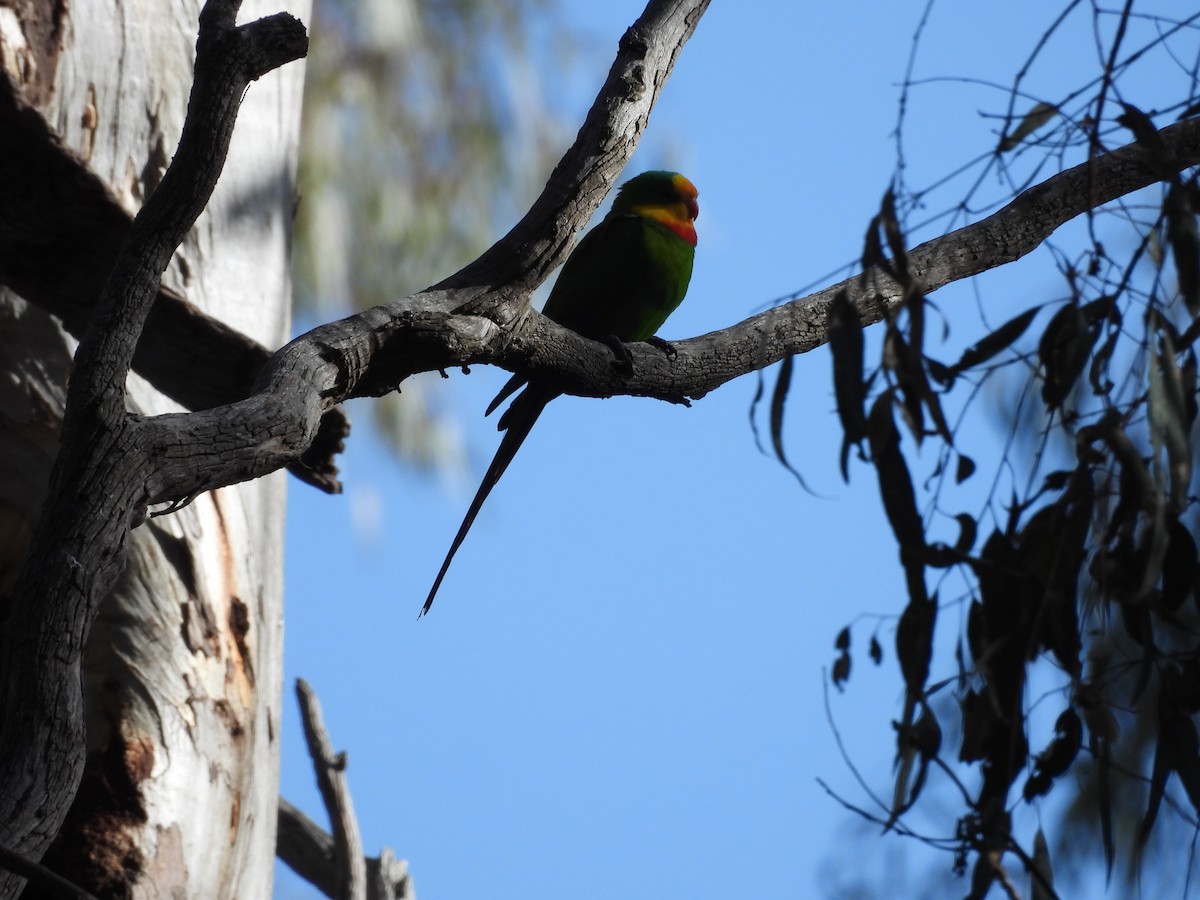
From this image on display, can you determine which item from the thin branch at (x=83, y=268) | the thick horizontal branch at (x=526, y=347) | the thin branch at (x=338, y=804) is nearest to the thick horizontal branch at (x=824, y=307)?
the thick horizontal branch at (x=526, y=347)

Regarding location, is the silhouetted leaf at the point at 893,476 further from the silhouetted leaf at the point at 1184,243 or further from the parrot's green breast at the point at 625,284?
the parrot's green breast at the point at 625,284

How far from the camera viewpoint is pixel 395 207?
479cm

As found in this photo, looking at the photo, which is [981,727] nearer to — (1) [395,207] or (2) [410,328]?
(2) [410,328]

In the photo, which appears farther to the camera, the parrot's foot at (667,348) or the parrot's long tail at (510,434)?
the parrot's long tail at (510,434)

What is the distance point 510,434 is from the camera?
2609 mm

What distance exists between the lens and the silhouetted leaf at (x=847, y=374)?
53.9 inches

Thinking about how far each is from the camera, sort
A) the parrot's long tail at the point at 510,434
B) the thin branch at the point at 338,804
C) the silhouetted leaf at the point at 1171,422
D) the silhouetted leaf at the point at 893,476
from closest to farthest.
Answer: the silhouetted leaf at the point at 1171,422
the silhouetted leaf at the point at 893,476
the parrot's long tail at the point at 510,434
the thin branch at the point at 338,804

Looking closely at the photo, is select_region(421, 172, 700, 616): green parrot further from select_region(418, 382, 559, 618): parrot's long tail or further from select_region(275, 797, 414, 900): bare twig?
select_region(275, 797, 414, 900): bare twig

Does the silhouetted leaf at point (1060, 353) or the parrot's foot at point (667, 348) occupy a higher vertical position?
the parrot's foot at point (667, 348)

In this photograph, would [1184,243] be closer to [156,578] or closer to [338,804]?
[156,578]

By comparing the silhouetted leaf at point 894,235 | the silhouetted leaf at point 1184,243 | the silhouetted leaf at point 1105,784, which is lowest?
the silhouetted leaf at point 1105,784

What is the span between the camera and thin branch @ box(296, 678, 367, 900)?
9.57ft

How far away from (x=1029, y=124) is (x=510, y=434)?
135 centimetres

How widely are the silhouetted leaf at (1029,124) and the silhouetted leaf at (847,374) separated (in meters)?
0.30
